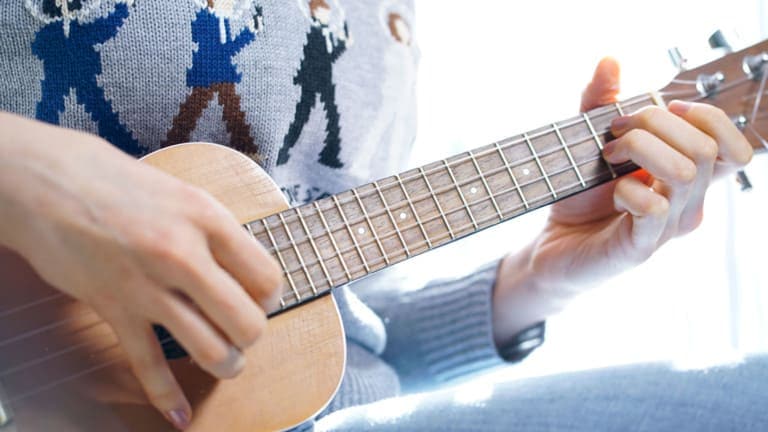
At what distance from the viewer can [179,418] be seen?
55cm

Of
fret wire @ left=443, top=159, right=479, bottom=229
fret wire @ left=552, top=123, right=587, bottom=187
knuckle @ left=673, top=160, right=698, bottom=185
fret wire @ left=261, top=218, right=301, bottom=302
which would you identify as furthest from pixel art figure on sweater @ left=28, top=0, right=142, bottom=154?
knuckle @ left=673, top=160, right=698, bottom=185

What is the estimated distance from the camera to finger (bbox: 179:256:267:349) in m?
0.43

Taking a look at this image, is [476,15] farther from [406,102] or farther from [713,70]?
[713,70]

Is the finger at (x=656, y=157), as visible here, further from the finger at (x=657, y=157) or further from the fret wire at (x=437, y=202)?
the fret wire at (x=437, y=202)

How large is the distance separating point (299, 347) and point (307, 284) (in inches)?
2.2

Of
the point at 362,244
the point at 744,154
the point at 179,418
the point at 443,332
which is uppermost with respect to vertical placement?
the point at 744,154

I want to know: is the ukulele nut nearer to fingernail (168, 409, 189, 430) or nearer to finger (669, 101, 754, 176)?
finger (669, 101, 754, 176)

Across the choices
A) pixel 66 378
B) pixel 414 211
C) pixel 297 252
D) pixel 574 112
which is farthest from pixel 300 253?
pixel 574 112

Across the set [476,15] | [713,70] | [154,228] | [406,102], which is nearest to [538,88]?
[476,15]

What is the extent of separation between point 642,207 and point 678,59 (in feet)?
0.57

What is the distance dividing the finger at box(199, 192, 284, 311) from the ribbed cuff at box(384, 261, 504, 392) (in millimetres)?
507

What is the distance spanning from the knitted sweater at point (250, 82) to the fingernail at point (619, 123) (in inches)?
10.9

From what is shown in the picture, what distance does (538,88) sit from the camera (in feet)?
4.04

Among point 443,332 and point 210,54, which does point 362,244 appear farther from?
point 443,332
